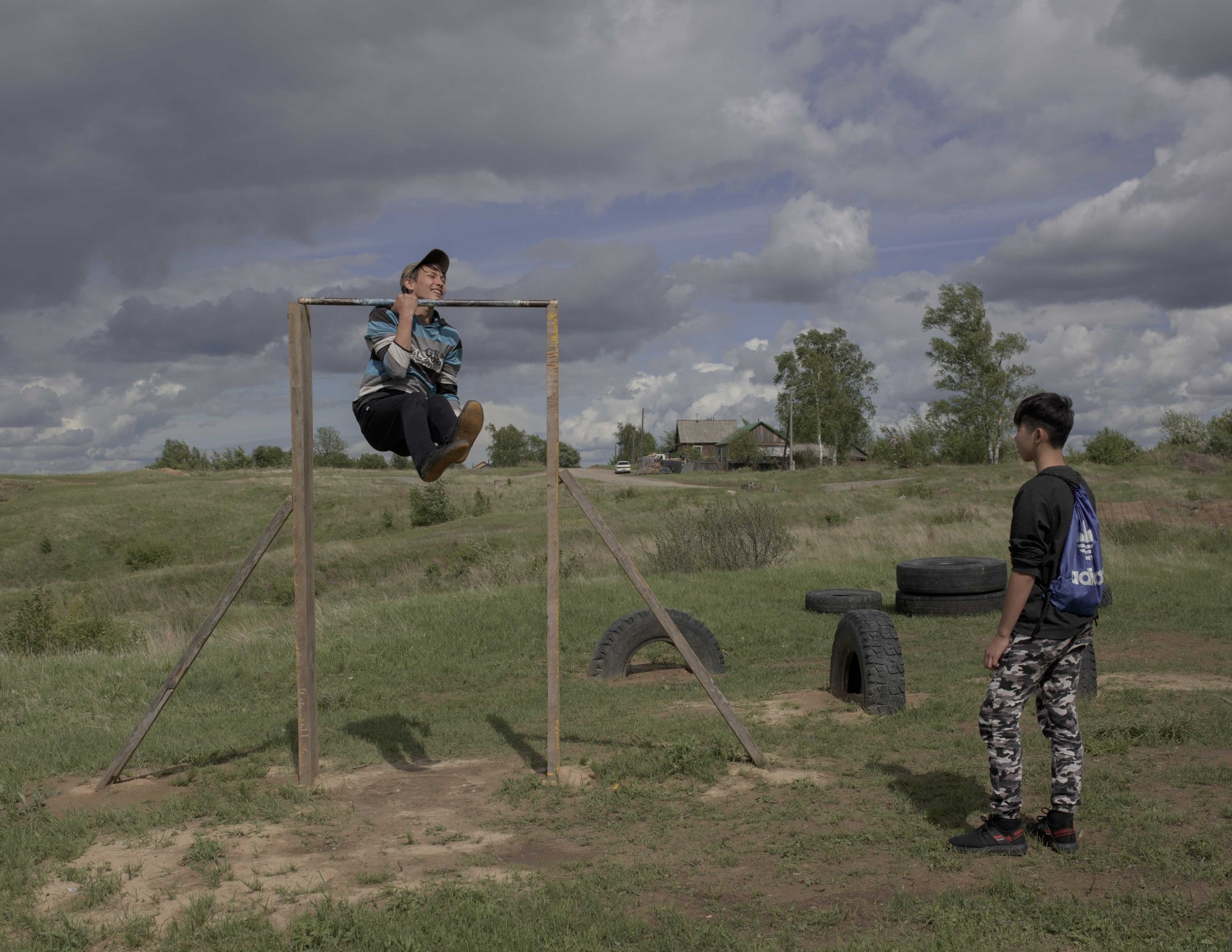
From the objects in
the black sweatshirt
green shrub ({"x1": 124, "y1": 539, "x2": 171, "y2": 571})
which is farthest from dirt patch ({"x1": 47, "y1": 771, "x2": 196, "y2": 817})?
green shrub ({"x1": 124, "y1": 539, "x2": 171, "y2": 571})

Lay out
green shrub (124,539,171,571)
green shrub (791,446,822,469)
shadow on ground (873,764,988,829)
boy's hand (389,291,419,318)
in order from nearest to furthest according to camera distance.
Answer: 1. shadow on ground (873,764,988,829)
2. boy's hand (389,291,419,318)
3. green shrub (124,539,171,571)
4. green shrub (791,446,822,469)

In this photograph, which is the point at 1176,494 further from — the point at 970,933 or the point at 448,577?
the point at 970,933

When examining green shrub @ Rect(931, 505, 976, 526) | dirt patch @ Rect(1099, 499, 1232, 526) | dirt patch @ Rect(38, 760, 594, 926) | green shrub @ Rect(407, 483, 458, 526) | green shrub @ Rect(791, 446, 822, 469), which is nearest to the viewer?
dirt patch @ Rect(38, 760, 594, 926)

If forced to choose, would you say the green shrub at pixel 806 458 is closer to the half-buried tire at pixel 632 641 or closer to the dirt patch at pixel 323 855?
the half-buried tire at pixel 632 641

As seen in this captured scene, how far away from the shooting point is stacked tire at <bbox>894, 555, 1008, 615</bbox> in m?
12.7

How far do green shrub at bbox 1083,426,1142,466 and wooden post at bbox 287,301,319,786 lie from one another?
4980cm

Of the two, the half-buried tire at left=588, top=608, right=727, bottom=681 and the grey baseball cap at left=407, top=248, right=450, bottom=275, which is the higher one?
the grey baseball cap at left=407, top=248, right=450, bottom=275

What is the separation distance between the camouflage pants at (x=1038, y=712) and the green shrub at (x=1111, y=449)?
4921cm

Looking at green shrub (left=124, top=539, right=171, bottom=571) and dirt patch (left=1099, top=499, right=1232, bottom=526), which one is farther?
green shrub (left=124, top=539, right=171, bottom=571)

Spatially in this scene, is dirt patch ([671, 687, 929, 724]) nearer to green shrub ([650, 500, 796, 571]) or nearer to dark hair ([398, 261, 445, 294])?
dark hair ([398, 261, 445, 294])

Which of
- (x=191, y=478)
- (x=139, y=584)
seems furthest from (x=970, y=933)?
(x=191, y=478)

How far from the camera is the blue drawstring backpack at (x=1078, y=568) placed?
432 cm

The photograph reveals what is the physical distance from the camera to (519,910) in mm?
4191

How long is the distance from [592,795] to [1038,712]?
2798 mm
